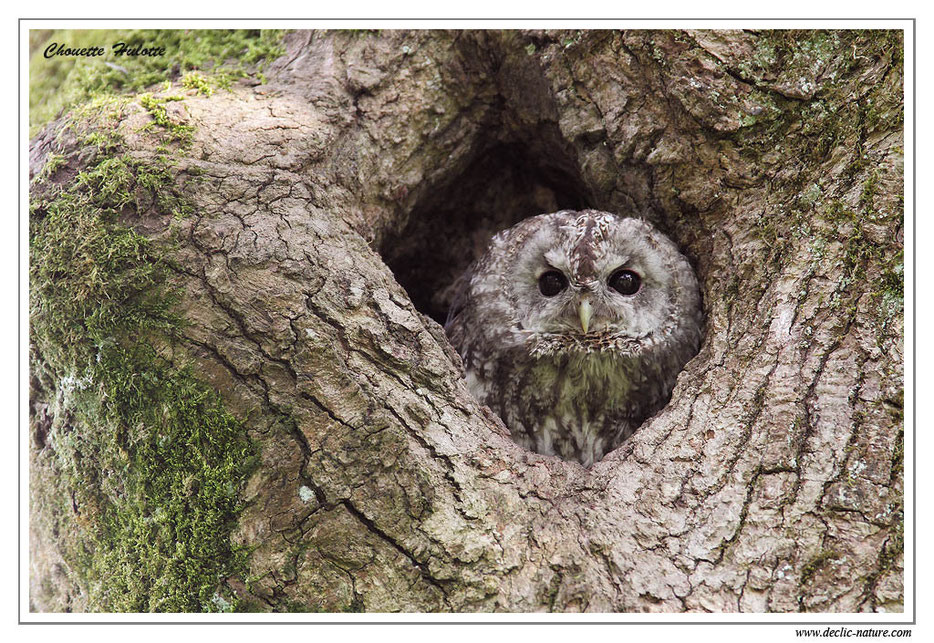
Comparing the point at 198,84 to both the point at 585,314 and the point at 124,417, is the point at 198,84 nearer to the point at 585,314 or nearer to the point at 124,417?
the point at 124,417

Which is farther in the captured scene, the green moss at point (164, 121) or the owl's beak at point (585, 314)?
the owl's beak at point (585, 314)

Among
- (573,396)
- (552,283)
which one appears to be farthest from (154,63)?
(573,396)

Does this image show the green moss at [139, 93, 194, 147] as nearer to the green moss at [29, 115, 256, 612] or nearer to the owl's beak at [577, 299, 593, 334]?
the green moss at [29, 115, 256, 612]

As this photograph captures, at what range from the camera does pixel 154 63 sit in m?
2.70

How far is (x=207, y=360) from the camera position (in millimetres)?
1970

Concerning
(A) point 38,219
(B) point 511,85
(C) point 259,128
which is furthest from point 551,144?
(A) point 38,219

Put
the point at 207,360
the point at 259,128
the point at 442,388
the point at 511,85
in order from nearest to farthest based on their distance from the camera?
the point at 207,360 < the point at 442,388 < the point at 259,128 < the point at 511,85

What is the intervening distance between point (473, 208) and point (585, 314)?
1.10 metres

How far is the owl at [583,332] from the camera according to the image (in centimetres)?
252

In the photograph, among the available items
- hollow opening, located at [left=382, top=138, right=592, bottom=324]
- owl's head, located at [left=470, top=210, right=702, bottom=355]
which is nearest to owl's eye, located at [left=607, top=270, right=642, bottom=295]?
owl's head, located at [left=470, top=210, right=702, bottom=355]

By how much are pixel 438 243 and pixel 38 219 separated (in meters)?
1.67

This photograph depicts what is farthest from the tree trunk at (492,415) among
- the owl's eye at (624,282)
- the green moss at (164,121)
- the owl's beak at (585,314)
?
the owl's beak at (585,314)

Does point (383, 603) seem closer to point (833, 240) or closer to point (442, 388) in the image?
point (442, 388)

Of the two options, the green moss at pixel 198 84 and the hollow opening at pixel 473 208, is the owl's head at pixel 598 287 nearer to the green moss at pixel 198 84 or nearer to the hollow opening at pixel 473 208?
the hollow opening at pixel 473 208
